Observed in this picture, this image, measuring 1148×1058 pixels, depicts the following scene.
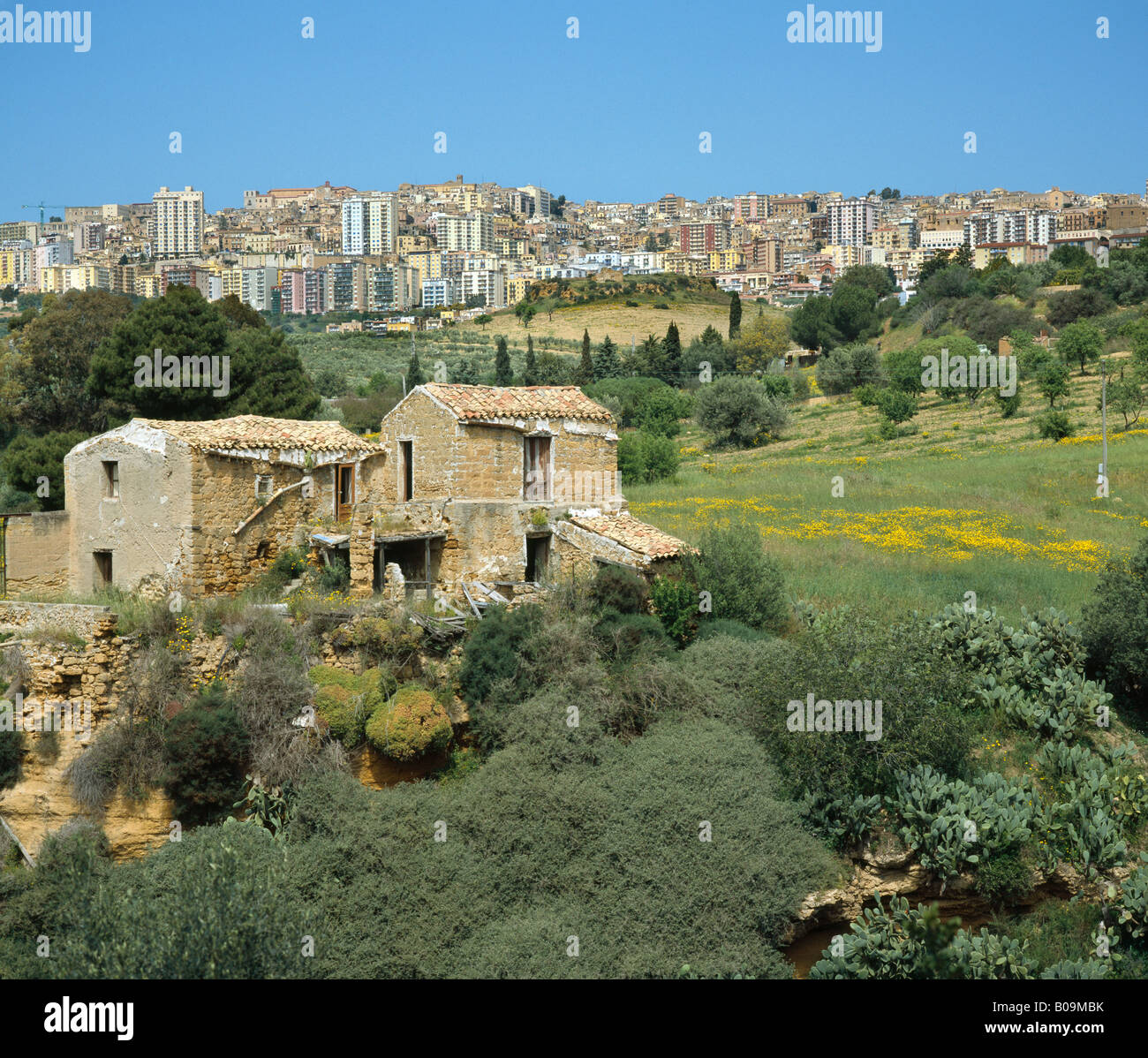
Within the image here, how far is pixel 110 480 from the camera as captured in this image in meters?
22.4

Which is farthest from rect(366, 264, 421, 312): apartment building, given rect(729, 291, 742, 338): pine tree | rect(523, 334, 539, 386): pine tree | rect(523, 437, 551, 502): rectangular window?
rect(523, 437, 551, 502): rectangular window

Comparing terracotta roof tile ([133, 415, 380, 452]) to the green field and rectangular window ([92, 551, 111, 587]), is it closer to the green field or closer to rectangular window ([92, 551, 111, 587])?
rectangular window ([92, 551, 111, 587])

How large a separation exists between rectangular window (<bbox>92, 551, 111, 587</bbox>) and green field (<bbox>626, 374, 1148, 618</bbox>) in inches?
500

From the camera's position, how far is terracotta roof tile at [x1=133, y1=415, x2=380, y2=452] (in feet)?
71.8

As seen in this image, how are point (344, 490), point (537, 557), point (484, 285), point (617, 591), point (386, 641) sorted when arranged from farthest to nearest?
1. point (484, 285)
2. point (344, 490)
3. point (537, 557)
4. point (617, 591)
5. point (386, 641)

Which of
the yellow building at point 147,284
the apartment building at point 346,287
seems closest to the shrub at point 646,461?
the yellow building at point 147,284

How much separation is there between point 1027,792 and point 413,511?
39.2ft

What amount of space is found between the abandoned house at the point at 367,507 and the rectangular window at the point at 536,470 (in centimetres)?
2

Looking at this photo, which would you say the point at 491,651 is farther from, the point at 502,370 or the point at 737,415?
the point at 502,370

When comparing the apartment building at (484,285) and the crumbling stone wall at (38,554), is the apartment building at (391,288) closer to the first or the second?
the apartment building at (484,285)

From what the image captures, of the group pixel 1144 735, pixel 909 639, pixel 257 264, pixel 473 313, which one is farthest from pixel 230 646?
pixel 257 264

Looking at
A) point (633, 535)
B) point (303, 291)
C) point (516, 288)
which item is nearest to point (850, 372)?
point (633, 535)

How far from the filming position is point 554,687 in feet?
63.2

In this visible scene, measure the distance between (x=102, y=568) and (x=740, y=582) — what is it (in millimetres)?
12446
